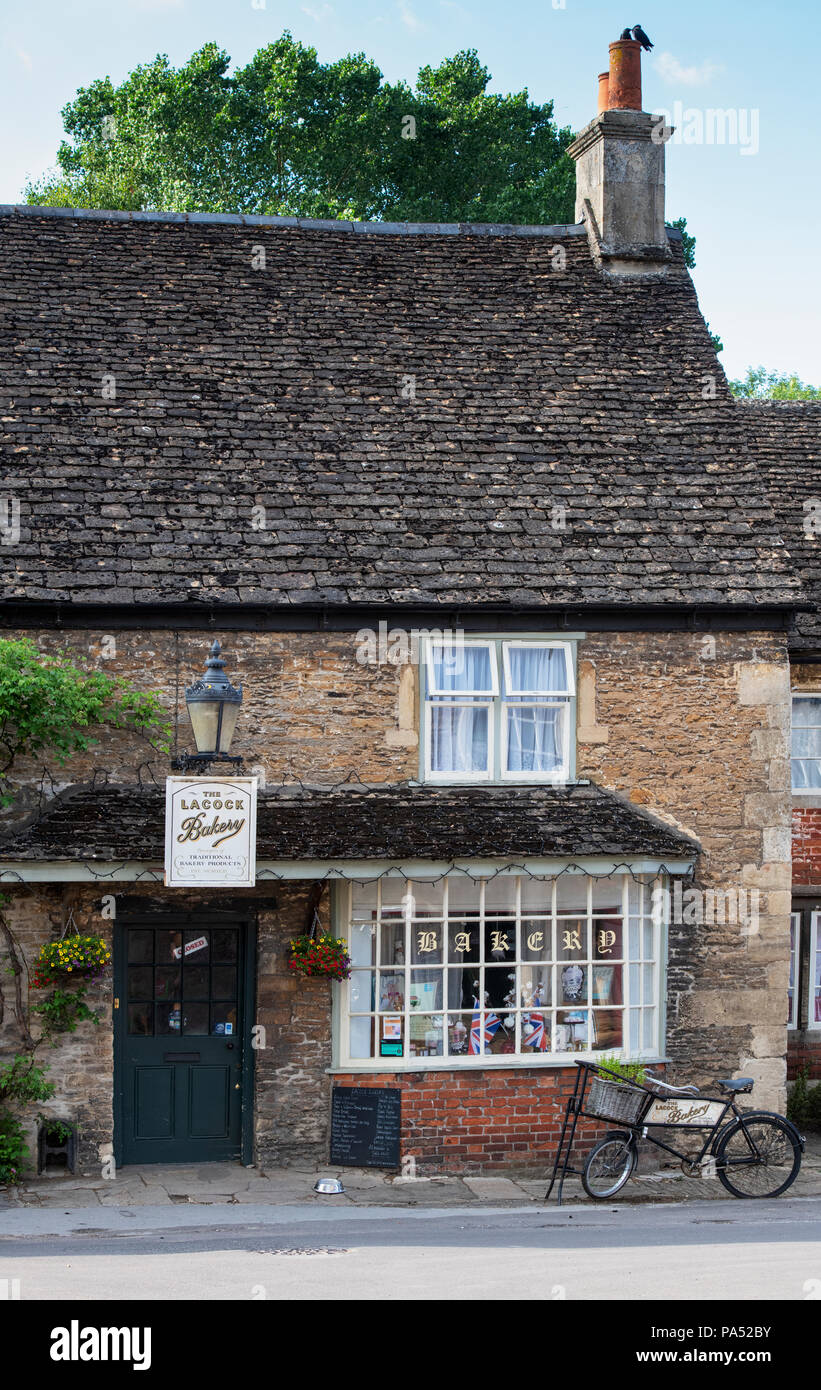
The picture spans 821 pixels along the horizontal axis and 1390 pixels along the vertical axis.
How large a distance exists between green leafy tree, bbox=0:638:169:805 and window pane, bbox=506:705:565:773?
10.9ft

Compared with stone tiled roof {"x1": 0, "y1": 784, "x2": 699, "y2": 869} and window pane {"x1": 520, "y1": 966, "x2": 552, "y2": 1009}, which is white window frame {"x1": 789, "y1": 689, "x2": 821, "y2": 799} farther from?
window pane {"x1": 520, "y1": 966, "x2": 552, "y2": 1009}

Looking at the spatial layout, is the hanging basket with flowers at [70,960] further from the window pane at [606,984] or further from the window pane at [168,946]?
the window pane at [606,984]

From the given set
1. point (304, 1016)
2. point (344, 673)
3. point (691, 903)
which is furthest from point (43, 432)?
point (691, 903)

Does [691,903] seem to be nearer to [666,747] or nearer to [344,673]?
[666,747]

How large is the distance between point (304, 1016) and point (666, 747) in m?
4.30

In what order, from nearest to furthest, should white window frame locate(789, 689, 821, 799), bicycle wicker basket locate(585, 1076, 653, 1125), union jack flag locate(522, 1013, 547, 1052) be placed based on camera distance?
bicycle wicker basket locate(585, 1076, 653, 1125)
union jack flag locate(522, 1013, 547, 1052)
white window frame locate(789, 689, 821, 799)

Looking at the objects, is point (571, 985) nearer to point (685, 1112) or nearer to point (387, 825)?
point (685, 1112)

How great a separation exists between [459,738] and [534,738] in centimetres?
74

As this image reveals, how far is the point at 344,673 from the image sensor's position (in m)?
13.8

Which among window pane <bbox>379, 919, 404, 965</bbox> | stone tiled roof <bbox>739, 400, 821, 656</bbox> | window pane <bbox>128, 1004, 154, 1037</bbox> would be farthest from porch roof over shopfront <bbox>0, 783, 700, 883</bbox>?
stone tiled roof <bbox>739, 400, 821, 656</bbox>

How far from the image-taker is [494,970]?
13.6 metres

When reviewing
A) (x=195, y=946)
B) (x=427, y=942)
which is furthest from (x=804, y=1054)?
(x=195, y=946)

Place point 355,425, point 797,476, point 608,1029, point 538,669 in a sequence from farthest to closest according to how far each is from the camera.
→ point 797,476, point 355,425, point 538,669, point 608,1029

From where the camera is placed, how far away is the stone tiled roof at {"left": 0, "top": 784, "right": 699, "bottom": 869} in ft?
40.8
